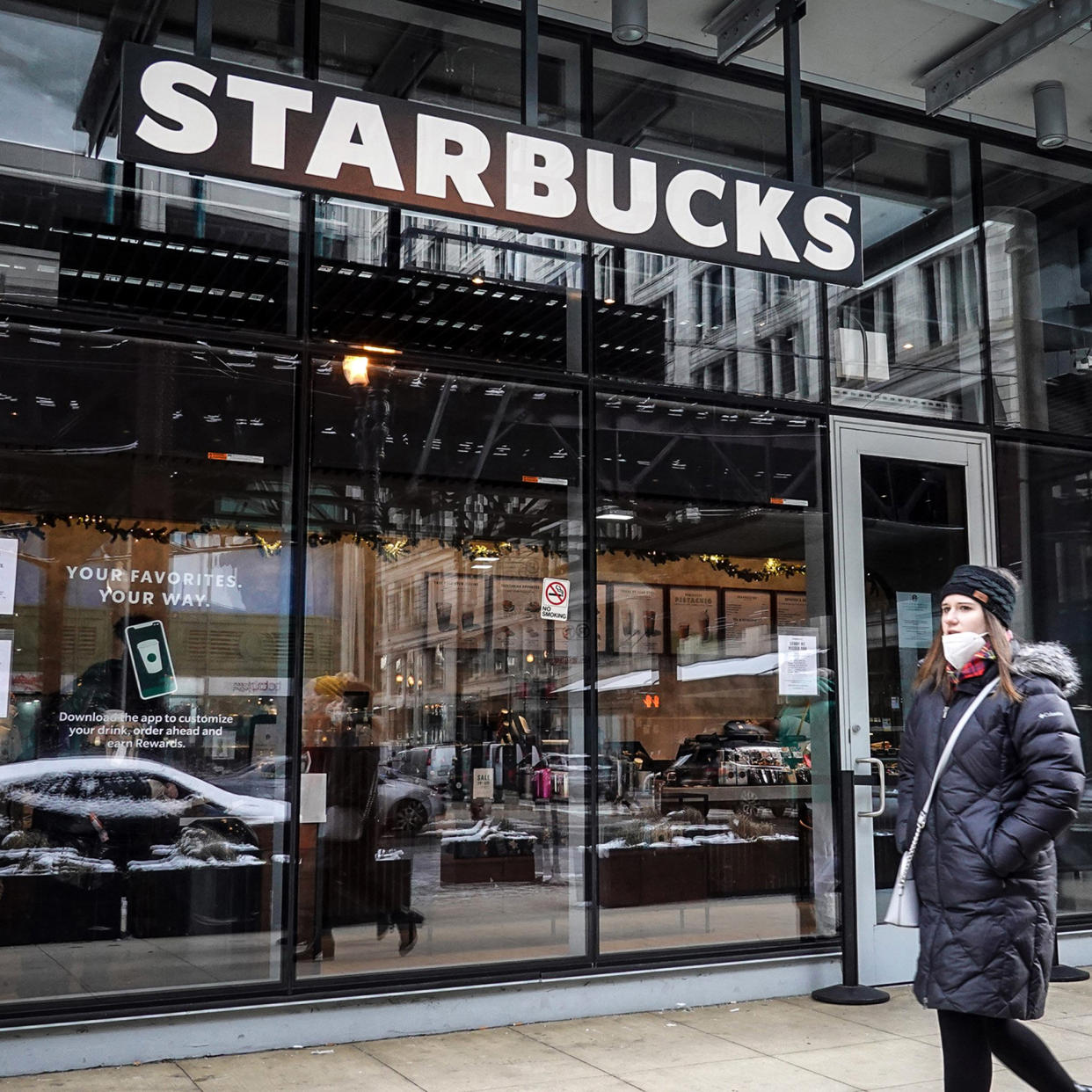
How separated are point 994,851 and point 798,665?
3311 millimetres

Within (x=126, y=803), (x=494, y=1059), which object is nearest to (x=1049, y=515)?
(x=494, y=1059)

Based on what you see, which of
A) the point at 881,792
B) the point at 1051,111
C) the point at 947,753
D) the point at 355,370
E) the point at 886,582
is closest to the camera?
the point at 947,753

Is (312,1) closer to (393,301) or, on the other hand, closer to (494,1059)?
(393,301)

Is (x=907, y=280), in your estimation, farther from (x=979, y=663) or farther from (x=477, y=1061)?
(x=477, y=1061)

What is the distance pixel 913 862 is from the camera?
398 centimetres

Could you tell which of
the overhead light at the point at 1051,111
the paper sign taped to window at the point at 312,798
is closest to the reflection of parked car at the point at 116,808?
the paper sign taped to window at the point at 312,798

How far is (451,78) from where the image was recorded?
→ 657 centimetres

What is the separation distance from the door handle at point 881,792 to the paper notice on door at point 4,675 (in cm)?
431

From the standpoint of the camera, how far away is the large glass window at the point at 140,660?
17.8ft

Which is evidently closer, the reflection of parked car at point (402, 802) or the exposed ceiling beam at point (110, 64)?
the exposed ceiling beam at point (110, 64)

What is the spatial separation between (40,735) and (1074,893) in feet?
19.3

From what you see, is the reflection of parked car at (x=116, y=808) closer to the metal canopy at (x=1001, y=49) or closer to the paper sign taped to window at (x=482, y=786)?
the paper sign taped to window at (x=482, y=786)

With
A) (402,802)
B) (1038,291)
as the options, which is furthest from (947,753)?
(1038,291)

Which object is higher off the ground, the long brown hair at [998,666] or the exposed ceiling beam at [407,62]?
the exposed ceiling beam at [407,62]
